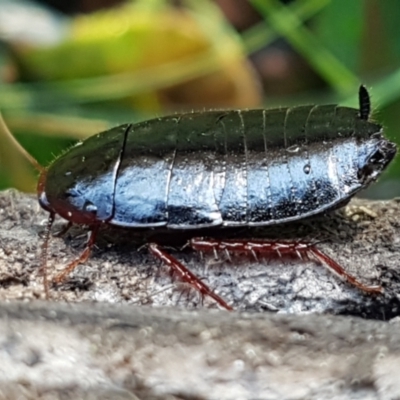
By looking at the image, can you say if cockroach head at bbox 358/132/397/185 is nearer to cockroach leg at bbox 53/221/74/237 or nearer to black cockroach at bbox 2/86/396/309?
black cockroach at bbox 2/86/396/309

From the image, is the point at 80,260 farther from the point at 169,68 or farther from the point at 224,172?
the point at 169,68

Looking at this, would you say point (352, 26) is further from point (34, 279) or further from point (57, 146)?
point (34, 279)

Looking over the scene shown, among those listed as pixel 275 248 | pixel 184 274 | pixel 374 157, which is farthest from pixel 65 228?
pixel 374 157

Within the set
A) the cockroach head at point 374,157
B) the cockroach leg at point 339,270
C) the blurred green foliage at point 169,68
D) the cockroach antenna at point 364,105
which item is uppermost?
the blurred green foliage at point 169,68

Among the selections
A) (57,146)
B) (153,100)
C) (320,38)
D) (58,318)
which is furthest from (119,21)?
(58,318)

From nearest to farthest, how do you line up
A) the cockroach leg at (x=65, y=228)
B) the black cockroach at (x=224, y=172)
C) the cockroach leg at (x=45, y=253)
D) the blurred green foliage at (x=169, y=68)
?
the cockroach leg at (x=45, y=253) < the black cockroach at (x=224, y=172) < the cockroach leg at (x=65, y=228) < the blurred green foliage at (x=169, y=68)

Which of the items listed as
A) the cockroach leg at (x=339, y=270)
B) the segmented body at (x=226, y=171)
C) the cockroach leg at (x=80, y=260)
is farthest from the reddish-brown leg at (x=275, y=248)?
the cockroach leg at (x=80, y=260)

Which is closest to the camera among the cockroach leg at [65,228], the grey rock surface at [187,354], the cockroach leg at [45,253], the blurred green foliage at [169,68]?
the grey rock surface at [187,354]

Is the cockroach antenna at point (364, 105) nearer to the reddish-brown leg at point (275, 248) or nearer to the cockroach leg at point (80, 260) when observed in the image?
the reddish-brown leg at point (275, 248)

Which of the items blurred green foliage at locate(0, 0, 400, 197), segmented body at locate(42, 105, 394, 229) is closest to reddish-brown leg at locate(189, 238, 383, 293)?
segmented body at locate(42, 105, 394, 229)
